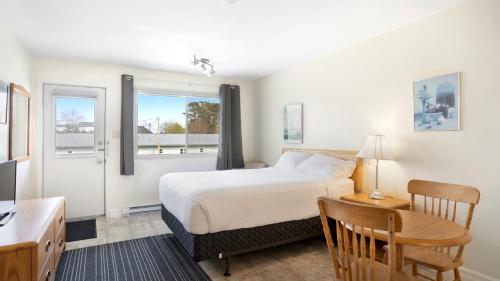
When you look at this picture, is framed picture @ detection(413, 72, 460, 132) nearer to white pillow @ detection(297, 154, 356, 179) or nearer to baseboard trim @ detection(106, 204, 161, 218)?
white pillow @ detection(297, 154, 356, 179)

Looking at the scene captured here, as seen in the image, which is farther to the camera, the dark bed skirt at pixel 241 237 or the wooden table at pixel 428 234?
the dark bed skirt at pixel 241 237

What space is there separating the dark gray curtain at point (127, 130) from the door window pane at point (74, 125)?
18.1 inches

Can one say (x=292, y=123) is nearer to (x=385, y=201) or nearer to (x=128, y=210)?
(x=385, y=201)

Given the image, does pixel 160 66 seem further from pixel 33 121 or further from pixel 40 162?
pixel 40 162

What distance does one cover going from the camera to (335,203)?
1.43 metres

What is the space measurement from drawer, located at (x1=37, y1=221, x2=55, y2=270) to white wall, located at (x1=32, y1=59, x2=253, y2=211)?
88.8 inches

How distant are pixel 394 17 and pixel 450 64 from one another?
68cm

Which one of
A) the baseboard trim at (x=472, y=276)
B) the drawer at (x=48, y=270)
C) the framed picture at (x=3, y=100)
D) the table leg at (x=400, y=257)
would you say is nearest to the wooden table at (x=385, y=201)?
the baseboard trim at (x=472, y=276)

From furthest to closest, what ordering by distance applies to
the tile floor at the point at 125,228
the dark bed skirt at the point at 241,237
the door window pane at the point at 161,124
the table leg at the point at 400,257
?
the door window pane at the point at 161,124 → the tile floor at the point at 125,228 → the dark bed skirt at the point at 241,237 → the table leg at the point at 400,257

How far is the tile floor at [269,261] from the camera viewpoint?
2.50 metres

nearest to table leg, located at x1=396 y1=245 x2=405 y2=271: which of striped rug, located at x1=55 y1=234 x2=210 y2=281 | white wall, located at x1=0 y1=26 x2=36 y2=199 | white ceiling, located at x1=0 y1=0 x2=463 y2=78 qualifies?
striped rug, located at x1=55 y1=234 x2=210 y2=281

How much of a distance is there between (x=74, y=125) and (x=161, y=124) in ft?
4.27

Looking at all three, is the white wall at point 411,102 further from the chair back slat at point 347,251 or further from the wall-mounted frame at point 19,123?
the wall-mounted frame at point 19,123

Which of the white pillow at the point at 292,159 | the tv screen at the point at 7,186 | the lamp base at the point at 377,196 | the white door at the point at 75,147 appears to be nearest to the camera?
the tv screen at the point at 7,186
